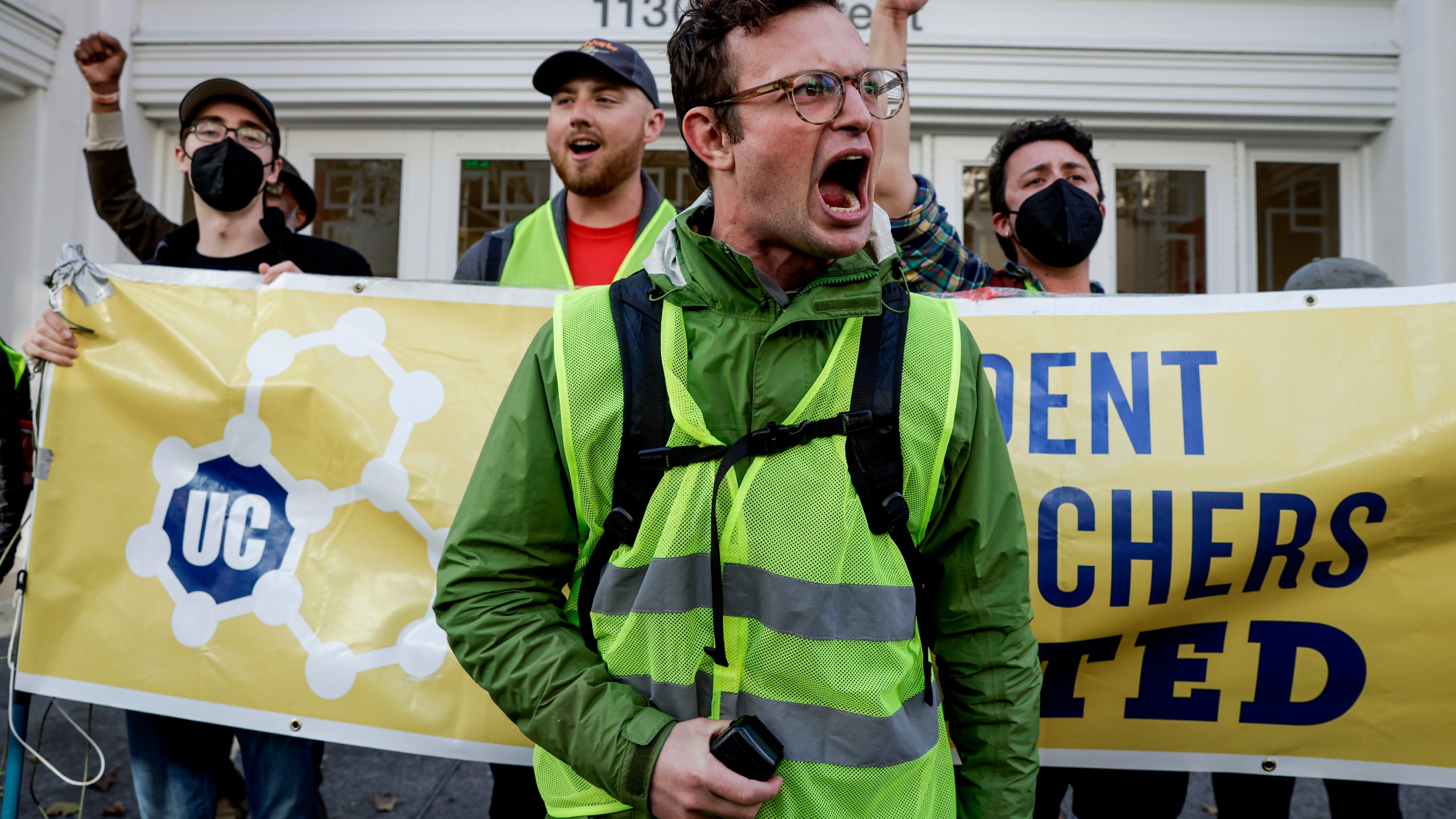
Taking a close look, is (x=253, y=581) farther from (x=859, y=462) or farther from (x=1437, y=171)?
(x=1437, y=171)

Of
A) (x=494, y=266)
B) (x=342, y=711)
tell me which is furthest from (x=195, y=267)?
(x=342, y=711)

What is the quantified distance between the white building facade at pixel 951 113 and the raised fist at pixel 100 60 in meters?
2.77

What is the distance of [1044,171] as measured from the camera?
2.93 meters

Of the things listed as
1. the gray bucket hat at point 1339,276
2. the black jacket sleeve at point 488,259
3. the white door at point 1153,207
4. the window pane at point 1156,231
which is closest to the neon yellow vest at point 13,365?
the black jacket sleeve at point 488,259

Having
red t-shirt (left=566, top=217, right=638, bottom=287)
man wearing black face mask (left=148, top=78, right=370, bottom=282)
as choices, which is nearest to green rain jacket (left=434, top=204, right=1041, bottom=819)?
red t-shirt (left=566, top=217, right=638, bottom=287)

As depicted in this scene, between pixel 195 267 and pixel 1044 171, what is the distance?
2.60 metres

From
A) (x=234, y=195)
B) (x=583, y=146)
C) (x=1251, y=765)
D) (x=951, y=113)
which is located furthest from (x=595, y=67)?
(x=951, y=113)

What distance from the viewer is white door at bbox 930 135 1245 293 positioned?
19.6 feet

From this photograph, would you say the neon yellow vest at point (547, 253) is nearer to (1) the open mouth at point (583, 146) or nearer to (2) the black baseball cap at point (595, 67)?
(1) the open mouth at point (583, 146)

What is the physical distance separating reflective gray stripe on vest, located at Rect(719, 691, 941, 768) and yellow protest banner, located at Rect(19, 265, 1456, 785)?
3.50ft

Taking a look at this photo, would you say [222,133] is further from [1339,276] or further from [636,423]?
[1339,276]

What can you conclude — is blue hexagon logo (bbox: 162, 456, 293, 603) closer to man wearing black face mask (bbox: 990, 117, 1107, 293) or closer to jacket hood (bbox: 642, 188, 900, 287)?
jacket hood (bbox: 642, 188, 900, 287)

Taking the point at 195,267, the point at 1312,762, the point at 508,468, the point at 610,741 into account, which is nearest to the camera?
the point at 610,741

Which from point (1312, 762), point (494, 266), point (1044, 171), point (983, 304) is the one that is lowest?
point (1312, 762)
